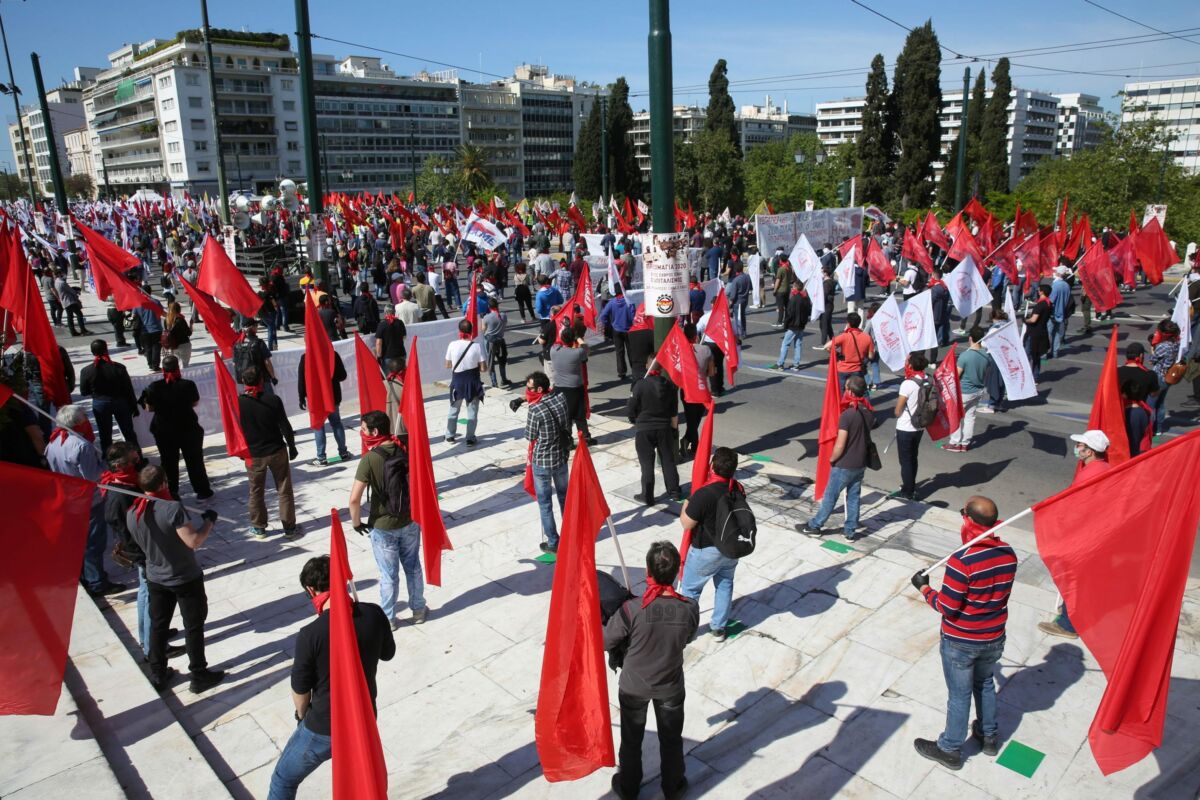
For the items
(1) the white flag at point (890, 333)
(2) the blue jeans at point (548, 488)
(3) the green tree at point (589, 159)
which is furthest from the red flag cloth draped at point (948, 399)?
(3) the green tree at point (589, 159)

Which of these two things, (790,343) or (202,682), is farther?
(790,343)

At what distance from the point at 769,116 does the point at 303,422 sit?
608ft

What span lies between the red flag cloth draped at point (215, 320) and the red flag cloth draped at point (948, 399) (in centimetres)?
909

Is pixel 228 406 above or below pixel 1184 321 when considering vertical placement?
below

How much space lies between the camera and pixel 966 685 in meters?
4.65

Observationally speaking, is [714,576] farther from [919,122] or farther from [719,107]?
[719,107]

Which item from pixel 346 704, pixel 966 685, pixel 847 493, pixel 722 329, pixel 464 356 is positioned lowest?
pixel 966 685

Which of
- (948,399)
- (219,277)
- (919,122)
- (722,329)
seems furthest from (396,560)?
(919,122)

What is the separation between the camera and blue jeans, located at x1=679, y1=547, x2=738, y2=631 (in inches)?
227

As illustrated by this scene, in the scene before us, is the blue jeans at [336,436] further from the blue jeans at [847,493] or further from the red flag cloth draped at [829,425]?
the blue jeans at [847,493]

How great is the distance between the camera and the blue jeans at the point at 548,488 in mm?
7477

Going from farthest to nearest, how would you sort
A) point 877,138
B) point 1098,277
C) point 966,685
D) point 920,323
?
point 877,138 < point 1098,277 < point 920,323 < point 966,685

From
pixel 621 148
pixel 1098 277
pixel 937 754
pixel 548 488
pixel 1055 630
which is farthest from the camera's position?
pixel 621 148

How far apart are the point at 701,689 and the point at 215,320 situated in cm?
862
